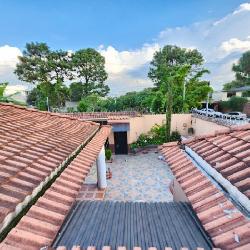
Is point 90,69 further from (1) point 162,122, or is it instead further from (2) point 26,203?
(2) point 26,203

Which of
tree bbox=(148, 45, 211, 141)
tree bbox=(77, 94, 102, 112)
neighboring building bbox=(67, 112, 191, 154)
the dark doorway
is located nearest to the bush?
neighboring building bbox=(67, 112, 191, 154)

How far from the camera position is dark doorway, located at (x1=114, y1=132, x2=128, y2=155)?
2266cm

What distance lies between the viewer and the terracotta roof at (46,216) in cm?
246

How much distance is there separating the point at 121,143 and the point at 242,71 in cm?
4059

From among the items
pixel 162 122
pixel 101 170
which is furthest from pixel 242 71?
pixel 101 170

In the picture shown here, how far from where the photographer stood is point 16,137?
5262 millimetres

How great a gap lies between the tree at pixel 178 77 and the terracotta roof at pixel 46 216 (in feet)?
62.1

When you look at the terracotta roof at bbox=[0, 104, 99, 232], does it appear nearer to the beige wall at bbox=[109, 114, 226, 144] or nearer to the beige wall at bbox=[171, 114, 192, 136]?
the beige wall at bbox=[109, 114, 226, 144]

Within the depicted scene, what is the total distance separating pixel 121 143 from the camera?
22875 millimetres

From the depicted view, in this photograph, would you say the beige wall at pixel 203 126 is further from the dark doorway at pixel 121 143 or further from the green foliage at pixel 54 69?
the green foliage at pixel 54 69

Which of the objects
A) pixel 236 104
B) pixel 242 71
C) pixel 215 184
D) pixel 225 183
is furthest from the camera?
pixel 242 71

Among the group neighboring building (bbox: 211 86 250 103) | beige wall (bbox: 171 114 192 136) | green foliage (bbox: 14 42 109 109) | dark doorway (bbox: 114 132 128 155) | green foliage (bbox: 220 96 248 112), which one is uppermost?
green foliage (bbox: 14 42 109 109)

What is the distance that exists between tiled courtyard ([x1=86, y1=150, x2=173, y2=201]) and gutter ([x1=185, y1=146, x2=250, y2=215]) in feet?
28.4

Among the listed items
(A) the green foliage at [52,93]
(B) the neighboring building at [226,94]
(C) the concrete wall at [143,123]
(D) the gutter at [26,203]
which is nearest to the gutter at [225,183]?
(D) the gutter at [26,203]
